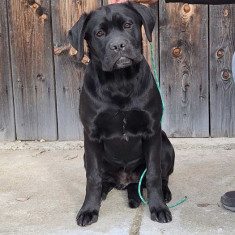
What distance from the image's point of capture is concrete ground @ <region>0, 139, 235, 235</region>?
296cm

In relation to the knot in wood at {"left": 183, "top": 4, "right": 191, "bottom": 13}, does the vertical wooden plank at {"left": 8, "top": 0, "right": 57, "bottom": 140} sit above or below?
below

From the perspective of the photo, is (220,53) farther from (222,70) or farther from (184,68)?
(184,68)

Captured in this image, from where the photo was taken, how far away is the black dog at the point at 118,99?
2986 millimetres

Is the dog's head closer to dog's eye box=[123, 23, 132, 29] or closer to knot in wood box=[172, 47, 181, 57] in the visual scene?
dog's eye box=[123, 23, 132, 29]

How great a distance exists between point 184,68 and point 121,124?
5.01 ft

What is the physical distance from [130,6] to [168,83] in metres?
1.48

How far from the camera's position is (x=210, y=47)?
171 inches

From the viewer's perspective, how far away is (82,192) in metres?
3.54

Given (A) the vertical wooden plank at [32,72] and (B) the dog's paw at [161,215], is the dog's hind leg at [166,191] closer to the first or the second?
(B) the dog's paw at [161,215]

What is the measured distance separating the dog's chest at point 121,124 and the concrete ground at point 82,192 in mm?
492

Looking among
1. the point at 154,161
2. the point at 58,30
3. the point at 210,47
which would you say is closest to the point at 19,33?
the point at 58,30

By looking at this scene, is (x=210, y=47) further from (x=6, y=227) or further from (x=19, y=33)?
(x=6, y=227)

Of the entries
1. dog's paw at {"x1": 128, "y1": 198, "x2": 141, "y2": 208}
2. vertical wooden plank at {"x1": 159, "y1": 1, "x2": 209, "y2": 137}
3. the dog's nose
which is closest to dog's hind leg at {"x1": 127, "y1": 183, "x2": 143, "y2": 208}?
dog's paw at {"x1": 128, "y1": 198, "x2": 141, "y2": 208}

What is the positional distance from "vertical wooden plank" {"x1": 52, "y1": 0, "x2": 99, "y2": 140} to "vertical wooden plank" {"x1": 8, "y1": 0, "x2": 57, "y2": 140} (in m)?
0.06
